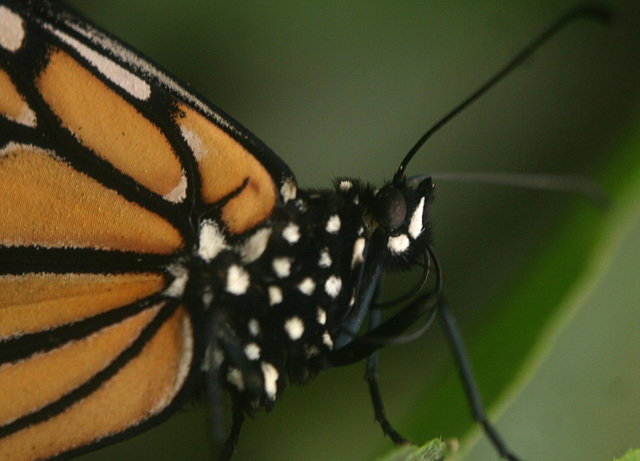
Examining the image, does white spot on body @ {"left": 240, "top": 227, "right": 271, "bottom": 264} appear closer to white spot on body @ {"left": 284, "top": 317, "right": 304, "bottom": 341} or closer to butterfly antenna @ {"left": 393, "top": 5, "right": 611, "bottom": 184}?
white spot on body @ {"left": 284, "top": 317, "right": 304, "bottom": 341}

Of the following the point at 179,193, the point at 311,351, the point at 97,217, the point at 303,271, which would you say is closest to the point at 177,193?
the point at 179,193

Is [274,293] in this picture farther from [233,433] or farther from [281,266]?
[233,433]

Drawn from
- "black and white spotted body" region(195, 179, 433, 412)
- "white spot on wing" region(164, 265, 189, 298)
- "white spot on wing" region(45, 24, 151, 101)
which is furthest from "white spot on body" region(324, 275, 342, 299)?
"white spot on wing" region(45, 24, 151, 101)

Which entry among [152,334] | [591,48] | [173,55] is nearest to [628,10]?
[591,48]

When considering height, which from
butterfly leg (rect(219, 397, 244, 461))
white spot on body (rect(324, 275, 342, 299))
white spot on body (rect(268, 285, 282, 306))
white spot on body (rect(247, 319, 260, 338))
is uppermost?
white spot on body (rect(324, 275, 342, 299))

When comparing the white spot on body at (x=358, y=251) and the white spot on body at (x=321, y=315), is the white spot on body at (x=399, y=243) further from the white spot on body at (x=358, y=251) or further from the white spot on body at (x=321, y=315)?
the white spot on body at (x=321, y=315)

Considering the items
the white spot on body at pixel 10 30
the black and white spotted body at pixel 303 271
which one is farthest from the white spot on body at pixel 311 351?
the white spot on body at pixel 10 30

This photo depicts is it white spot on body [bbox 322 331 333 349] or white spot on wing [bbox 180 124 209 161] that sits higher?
white spot on wing [bbox 180 124 209 161]
